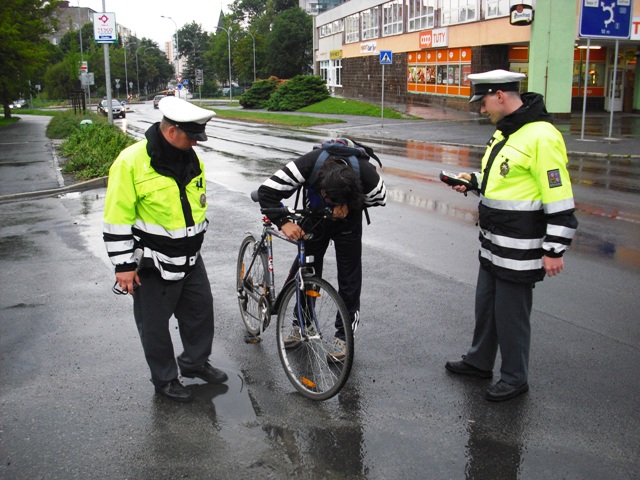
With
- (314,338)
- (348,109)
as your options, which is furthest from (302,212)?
(348,109)

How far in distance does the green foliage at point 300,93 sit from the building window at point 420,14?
7.17 m

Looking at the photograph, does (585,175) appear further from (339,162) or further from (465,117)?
(465,117)

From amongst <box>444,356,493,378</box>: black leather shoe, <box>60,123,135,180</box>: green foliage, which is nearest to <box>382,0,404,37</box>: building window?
<box>60,123,135,180</box>: green foliage

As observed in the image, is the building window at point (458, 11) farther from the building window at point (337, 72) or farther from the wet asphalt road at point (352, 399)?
the wet asphalt road at point (352, 399)

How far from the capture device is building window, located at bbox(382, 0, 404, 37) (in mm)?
47472

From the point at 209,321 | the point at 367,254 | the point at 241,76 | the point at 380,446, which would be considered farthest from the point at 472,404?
the point at 241,76

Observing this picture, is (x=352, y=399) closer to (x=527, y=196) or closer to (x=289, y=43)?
(x=527, y=196)

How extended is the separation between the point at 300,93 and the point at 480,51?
556 inches

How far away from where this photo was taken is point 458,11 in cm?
3816

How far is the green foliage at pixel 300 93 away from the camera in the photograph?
46312 mm

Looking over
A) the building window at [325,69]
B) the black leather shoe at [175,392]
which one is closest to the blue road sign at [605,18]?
the black leather shoe at [175,392]

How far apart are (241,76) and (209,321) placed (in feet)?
322

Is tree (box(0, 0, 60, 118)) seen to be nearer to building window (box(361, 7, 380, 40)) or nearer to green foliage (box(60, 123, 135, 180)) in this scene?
green foliage (box(60, 123, 135, 180))

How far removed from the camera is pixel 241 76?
326 feet
